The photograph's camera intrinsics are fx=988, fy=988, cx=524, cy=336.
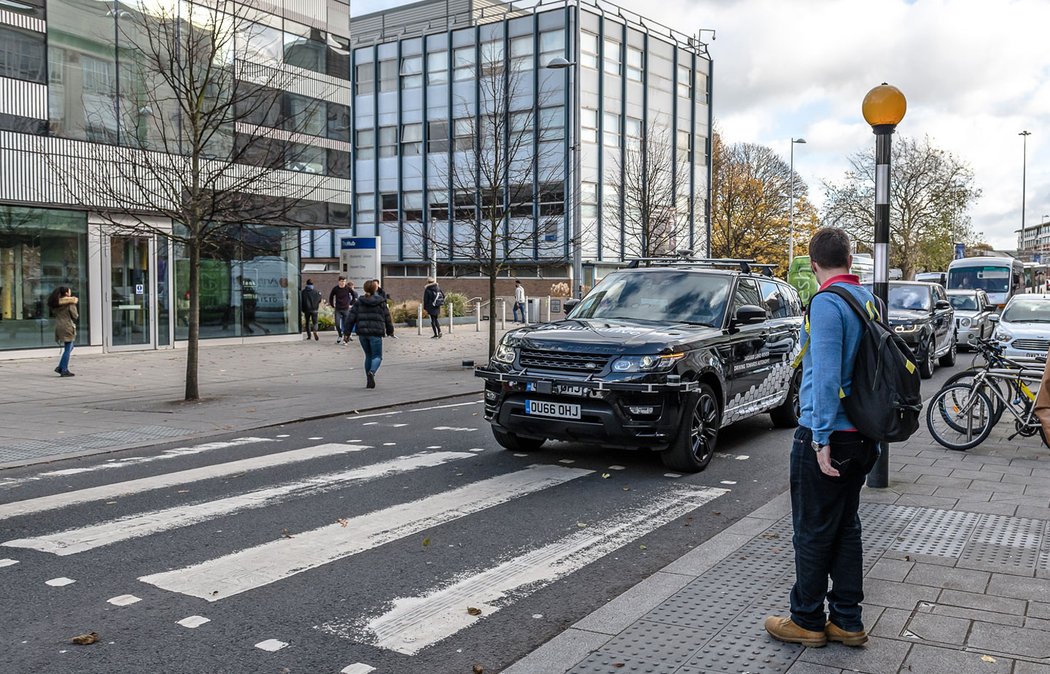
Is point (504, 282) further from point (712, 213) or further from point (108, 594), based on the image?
point (108, 594)

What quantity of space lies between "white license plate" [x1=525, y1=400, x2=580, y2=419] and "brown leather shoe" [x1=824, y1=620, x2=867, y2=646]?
13.7 feet

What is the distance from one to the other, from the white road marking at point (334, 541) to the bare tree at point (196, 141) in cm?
729

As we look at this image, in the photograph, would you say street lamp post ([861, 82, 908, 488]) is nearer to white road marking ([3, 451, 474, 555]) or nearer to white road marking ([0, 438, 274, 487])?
white road marking ([3, 451, 474, 555])

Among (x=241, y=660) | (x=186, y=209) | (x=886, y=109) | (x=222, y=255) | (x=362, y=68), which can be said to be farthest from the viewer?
(x=362, y=68)

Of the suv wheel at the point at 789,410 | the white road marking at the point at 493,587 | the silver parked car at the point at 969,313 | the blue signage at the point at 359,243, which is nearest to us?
the white road marking at the point at 493,587

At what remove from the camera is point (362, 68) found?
180 feet

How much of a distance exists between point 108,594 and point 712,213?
51.5m

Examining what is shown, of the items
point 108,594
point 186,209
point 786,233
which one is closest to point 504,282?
point 786,233

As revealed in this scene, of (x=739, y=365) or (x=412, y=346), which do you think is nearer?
(x=739, y=365)

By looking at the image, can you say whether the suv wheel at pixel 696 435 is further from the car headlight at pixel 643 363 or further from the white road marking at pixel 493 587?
the white road marking at pixel 493 587

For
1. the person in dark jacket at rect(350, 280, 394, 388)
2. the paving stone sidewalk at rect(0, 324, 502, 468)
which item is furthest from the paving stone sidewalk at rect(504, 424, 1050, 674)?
the person in dark jacket at rect(350, 280, 394, 388)

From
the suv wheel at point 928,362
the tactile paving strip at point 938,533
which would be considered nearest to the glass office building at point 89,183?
the suv wheel at point 928,362

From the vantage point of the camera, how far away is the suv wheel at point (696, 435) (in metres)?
8.55

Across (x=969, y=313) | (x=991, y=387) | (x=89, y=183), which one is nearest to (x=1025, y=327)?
(x=991, y=387)
